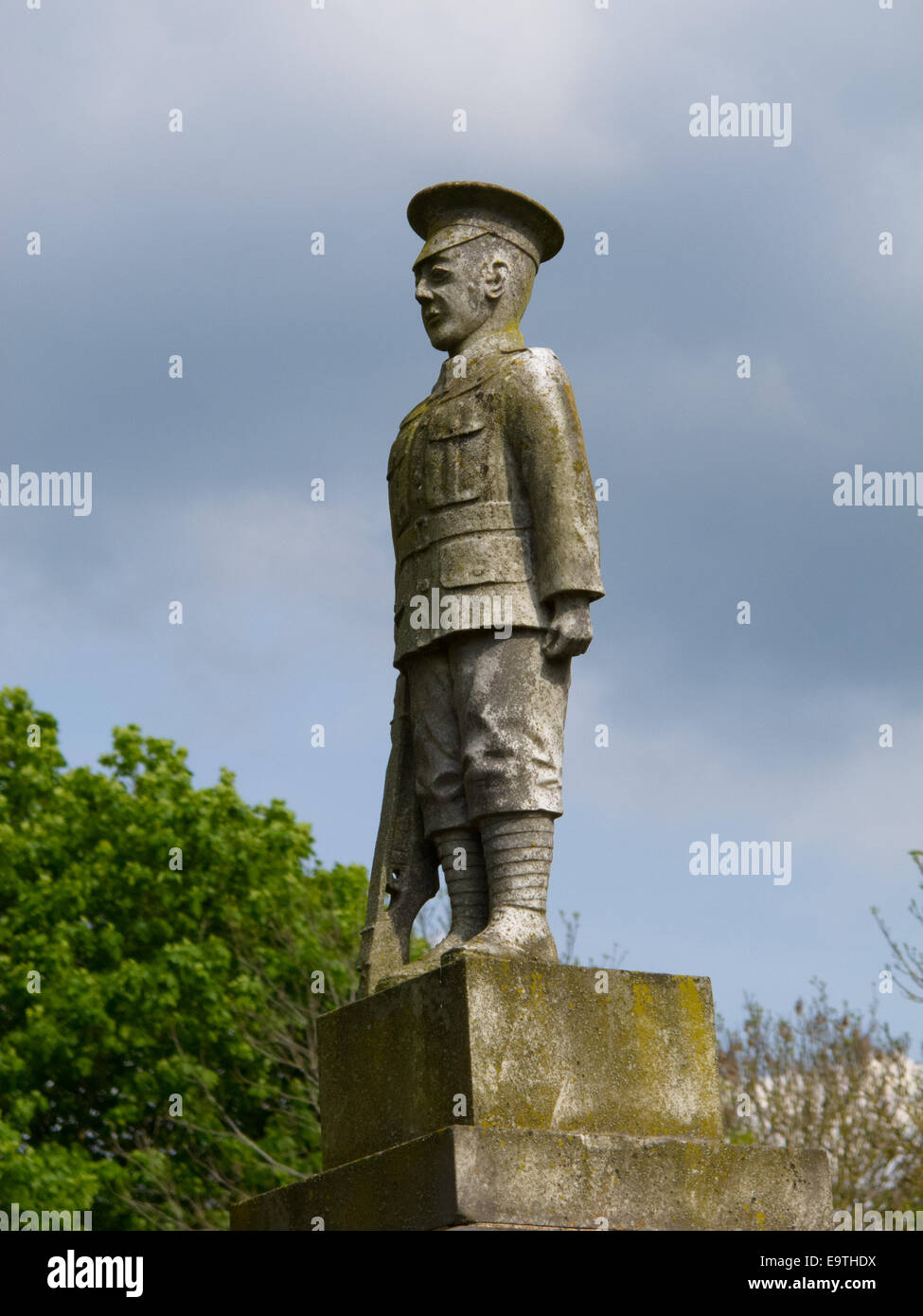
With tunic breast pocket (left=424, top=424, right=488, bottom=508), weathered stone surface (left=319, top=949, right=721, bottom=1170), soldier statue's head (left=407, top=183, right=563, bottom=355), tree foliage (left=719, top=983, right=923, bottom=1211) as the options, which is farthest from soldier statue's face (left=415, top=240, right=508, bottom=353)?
tree foliage (left=719, top=983, right=923, bottom=1211)

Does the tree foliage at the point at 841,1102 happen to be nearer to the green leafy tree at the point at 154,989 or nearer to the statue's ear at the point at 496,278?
the green leafy tree at the point at 154,989

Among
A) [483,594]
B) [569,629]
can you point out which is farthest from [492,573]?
[569,629]

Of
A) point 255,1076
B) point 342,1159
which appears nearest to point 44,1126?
point 255,1076

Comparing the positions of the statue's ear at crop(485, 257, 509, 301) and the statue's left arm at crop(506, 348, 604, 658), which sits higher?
the statue's ear at crop(485, 257, 509, 301)

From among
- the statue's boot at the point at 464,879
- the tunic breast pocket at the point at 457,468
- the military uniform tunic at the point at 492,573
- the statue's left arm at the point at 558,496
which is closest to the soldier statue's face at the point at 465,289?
the military uniform tunic at the point at 492,573

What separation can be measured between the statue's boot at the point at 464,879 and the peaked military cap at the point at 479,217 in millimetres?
2761

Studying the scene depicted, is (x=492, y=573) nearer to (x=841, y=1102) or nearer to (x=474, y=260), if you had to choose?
(x=474, y=260)

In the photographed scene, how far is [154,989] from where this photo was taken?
25141mm

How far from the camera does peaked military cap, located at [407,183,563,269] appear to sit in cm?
905

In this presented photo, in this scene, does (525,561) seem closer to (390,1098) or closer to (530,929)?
(530,929)

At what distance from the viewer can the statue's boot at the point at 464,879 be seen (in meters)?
8.48

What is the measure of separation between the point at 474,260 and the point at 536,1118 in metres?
3.97

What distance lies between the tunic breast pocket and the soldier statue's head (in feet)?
1.93

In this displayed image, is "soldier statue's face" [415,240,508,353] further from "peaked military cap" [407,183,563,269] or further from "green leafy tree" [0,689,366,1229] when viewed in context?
"green leafy tree" [0,689,366,1229]
